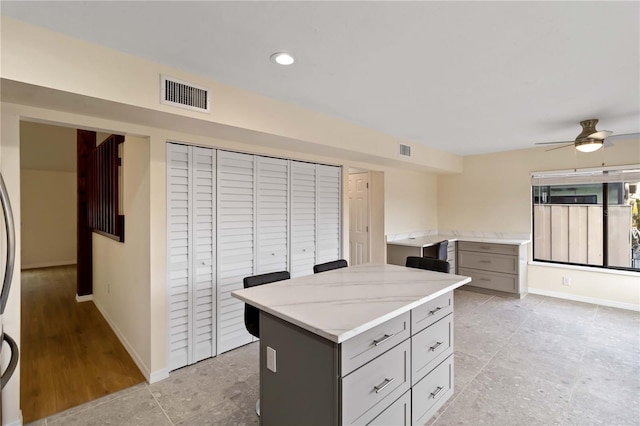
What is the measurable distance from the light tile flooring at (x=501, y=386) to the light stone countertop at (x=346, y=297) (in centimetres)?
90

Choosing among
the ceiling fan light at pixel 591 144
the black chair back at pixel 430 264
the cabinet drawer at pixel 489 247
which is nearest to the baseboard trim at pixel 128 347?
the black chair back at pixel 430 264

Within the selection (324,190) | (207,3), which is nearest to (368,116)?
(324,190)

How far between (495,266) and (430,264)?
2595 millimetres

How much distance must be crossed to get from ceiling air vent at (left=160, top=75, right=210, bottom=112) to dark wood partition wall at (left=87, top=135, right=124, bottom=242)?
1.53 meters

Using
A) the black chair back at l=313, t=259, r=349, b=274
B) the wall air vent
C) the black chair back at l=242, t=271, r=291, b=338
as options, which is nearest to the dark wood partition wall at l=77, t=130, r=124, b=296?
the black chair back at l=242, t=271, r=291, b=338

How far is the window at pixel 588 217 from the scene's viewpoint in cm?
430

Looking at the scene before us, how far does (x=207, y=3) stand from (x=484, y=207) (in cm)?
541

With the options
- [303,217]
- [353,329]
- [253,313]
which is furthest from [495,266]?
[353,329]

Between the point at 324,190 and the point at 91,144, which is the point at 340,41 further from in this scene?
the point at 91,144

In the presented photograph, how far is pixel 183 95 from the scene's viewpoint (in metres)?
2.16

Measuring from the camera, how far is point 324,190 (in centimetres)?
396

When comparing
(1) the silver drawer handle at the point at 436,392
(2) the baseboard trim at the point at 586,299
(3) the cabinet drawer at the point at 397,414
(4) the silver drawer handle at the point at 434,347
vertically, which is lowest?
(2) the baseboard trim at the point at 586,299

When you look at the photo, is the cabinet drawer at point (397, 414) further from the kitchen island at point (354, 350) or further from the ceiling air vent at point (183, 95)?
the ceiling air vent at point (183, 95)

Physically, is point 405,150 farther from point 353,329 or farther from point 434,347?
point 353,329
